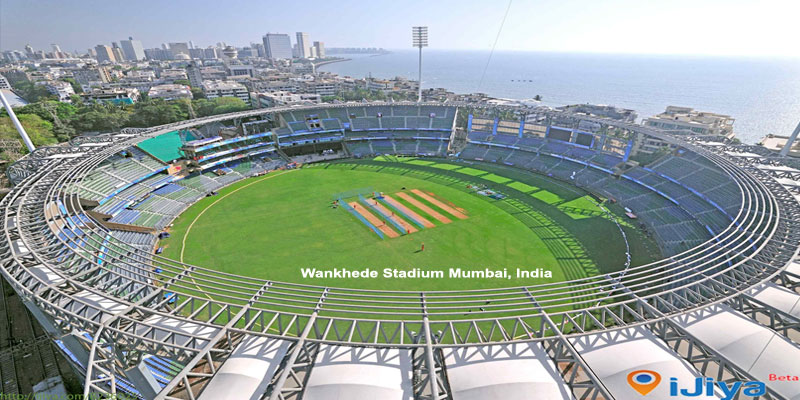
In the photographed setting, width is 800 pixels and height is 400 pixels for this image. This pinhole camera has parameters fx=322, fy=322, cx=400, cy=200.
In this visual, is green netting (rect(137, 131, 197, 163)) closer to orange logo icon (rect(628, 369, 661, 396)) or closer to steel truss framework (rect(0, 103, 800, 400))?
steel truss framework (rect(0, 103, 800, 400))

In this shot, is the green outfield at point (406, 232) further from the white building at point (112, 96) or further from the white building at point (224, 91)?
the white building at point (112, 96)

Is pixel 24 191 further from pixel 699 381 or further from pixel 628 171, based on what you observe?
pixel 628 171

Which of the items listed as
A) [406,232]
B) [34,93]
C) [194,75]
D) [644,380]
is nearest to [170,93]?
[34,93]

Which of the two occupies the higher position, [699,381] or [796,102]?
[699,381]

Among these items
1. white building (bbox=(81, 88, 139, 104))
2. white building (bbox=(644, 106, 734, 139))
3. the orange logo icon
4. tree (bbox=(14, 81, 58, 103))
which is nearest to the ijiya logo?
the orange logo icon

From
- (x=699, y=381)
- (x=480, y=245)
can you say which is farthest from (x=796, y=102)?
(x=699, y=381)

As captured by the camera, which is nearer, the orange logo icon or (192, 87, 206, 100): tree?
the orange logo icon
